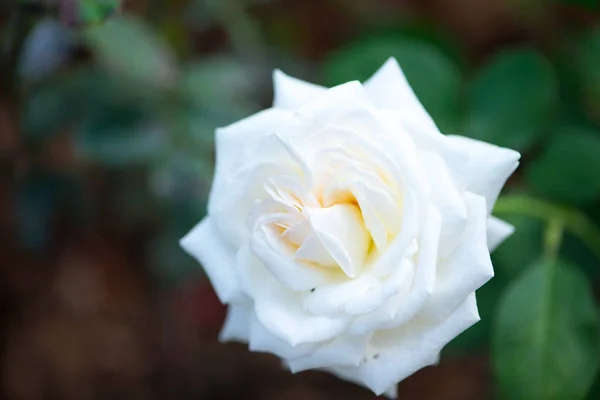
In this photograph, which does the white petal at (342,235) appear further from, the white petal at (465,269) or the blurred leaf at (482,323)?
the blurred leaf at (482,323)

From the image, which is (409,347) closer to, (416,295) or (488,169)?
(416,295)

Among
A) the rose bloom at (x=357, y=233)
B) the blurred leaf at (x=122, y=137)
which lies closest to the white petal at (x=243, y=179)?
the rose bloom at (x=357, y=233)

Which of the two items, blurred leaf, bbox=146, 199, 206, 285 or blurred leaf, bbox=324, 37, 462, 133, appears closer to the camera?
blurred leaf, bbox=324, 37, 462, 133

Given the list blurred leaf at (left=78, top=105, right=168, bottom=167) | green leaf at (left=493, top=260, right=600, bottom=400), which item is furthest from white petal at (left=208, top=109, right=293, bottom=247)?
blurred leaf at (left=78, top=105, right=168, bottom=167)

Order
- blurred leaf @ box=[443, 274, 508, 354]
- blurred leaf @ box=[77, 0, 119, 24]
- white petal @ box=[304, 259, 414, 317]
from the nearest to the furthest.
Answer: white petal @ box=[304, 259, 414, 317] → blurred leaf @ box=[77, 0, 119, 24] → blurred leaf @ box=[443, 274, 508, 354]

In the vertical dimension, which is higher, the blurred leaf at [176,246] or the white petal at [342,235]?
the white petal at [342,235]

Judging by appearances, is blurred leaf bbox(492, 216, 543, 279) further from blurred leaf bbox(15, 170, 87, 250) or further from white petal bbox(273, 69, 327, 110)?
blurred leaf bbox(15, 170, 87, 250)

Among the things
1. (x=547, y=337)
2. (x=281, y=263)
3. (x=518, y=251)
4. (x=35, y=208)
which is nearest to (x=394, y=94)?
(x=281, y=263)
